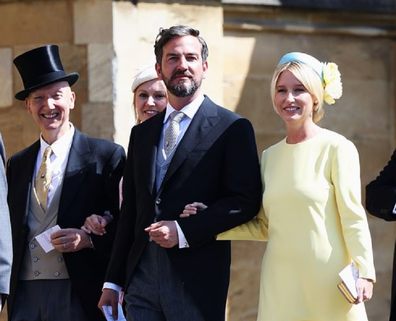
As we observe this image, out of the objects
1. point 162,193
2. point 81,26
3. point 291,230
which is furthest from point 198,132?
point 81,26

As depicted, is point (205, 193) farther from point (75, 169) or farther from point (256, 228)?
point (75, 169)

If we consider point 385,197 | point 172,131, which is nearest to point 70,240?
point 172,131

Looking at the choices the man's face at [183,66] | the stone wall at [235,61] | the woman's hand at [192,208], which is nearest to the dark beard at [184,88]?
the man's face at [183,66]

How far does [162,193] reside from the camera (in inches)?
248

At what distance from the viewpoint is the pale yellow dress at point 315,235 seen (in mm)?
5848

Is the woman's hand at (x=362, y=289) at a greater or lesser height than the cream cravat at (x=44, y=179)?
lesser

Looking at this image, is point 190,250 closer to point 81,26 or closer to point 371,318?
point 81,26

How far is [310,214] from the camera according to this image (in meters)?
5.92

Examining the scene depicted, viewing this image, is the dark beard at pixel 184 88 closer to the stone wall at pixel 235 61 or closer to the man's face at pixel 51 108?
the man's face at pixel 51 108

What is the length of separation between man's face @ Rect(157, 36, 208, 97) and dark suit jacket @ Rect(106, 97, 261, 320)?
0.13 metres

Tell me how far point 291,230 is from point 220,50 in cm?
323

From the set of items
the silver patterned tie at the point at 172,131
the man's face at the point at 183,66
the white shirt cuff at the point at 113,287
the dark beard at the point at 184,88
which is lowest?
the white shirt cuff at the point at 113,287

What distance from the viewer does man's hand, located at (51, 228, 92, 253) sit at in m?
6.84

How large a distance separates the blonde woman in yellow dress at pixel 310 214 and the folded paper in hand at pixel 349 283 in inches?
1.0
